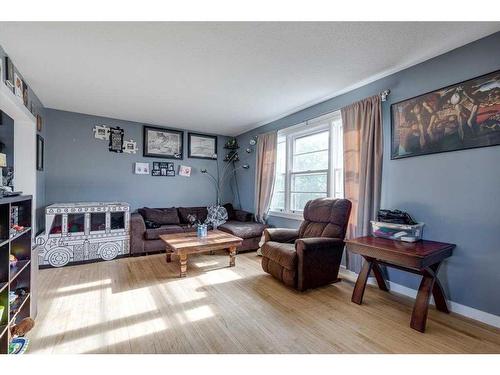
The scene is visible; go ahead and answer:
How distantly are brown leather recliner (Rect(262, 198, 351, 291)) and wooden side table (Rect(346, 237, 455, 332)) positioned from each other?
0.36 meters

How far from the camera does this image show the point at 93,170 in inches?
163

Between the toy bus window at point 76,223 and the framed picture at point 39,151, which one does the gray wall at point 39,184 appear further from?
the toy bus window at point 76,223

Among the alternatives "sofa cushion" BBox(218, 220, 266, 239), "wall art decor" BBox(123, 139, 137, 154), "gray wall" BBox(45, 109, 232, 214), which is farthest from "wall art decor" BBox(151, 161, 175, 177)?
"sofa cushion" BBox(218, 220, 266, 239)

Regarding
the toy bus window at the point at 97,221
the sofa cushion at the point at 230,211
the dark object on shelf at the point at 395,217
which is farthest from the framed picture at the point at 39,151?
the dark object on shelf at the point at 395,217

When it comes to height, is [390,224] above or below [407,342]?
above

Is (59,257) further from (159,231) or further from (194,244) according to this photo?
(194,244)

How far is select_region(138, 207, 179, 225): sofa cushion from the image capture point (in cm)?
429

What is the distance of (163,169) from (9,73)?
2.69 metres

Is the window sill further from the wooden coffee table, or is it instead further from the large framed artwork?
the large framed artwork

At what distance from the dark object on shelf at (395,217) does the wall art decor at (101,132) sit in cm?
450

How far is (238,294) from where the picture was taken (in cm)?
241
